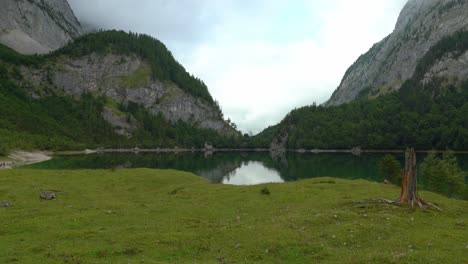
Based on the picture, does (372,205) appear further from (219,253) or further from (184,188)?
(184,188)

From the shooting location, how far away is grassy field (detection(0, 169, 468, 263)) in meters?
22.6

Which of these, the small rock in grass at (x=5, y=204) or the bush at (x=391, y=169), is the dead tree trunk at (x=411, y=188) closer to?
the bush at (x=391, y=169)

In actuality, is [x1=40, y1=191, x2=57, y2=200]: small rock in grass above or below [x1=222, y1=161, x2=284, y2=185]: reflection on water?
above

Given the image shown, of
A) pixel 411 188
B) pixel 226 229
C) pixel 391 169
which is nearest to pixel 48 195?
pixel 226 229

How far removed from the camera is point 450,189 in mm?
67438

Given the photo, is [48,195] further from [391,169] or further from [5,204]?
[391,169]

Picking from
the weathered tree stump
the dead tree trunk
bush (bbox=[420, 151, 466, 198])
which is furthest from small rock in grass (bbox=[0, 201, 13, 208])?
bush (bbox=[420, 151, 466, 198])

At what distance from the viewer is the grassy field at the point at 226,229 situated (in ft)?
74.1

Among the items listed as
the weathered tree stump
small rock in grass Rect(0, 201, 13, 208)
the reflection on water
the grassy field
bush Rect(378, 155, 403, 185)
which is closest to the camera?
the grassy field

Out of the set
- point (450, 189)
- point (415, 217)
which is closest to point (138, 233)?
point (415, 217)

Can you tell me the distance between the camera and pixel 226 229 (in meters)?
29.3

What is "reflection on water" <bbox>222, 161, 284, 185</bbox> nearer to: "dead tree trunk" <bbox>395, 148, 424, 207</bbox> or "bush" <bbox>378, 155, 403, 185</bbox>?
"bush" <bbox>378, 155, 403, 185</bbox>

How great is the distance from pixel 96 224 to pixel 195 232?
29.5 feet

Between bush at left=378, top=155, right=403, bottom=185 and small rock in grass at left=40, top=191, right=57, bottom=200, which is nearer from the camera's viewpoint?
small rock in grass at left=40, top=191, right=57, bottom=200
